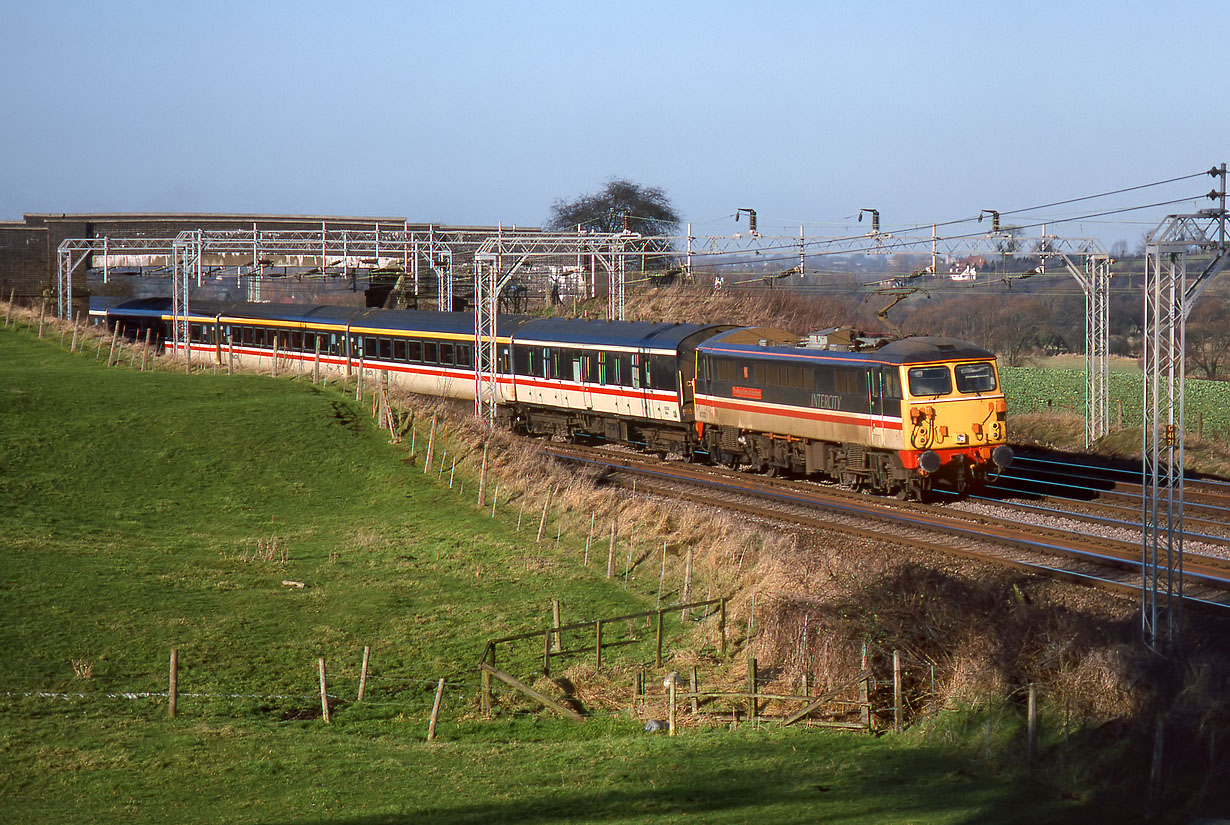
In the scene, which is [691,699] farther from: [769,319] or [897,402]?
[769,319]

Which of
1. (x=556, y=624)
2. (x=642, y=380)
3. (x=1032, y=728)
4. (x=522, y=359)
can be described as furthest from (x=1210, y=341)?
(x=1032, y=728)

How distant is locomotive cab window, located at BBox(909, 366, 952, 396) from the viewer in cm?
2623

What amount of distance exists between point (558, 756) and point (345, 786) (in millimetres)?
2720

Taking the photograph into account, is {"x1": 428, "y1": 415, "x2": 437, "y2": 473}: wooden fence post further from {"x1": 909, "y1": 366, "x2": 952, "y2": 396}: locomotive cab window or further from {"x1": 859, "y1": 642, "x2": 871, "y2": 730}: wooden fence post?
{"x1": 859, "y1": 642, "x2": 871, "y2": 730}: wooden fence post

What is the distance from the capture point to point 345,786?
14023 mm

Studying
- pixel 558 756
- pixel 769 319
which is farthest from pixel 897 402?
pixel 769 319

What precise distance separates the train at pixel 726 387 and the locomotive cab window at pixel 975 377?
3cm

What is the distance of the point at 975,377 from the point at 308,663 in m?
15.8

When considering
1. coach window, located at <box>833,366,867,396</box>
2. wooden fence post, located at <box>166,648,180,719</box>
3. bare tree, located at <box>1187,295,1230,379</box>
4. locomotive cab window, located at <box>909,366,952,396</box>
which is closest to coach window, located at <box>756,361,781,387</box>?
coach window, located at <box>833,366,867,396</box>

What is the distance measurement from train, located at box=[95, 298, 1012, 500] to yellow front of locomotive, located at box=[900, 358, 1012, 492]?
30 millimetres

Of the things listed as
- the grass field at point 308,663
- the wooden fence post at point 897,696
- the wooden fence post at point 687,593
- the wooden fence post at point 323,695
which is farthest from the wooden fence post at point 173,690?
the wooden fence post at point 897,696

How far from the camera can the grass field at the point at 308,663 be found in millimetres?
13367

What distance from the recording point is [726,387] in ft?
104

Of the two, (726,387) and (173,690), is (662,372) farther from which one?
(173,690)
